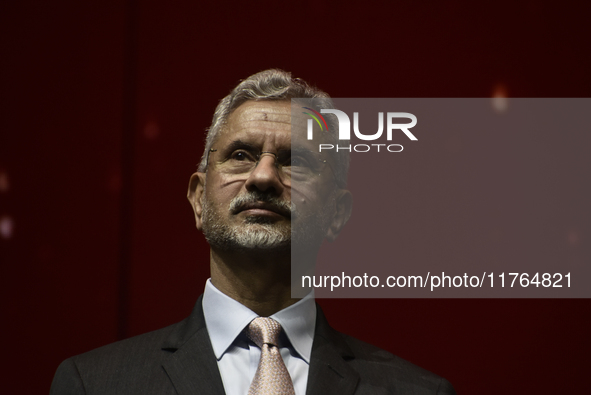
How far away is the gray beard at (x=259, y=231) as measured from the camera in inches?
64.8

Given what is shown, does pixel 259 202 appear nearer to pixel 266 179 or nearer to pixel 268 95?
pixel 266 179

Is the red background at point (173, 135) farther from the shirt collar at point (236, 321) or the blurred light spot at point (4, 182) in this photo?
the shirt collar at point (236, 321)

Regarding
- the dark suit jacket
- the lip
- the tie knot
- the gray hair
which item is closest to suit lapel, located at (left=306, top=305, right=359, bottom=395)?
the dark suit jacket

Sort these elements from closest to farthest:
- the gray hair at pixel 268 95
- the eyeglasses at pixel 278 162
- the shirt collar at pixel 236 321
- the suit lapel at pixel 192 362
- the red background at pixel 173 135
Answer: the suit lapel at pixel 192 362 → the shirt collar at pixel 236 321 → the eyeglasses at pixel 278 162 → the gray hair at pixel 268 95 → the red background at pixel 173 135

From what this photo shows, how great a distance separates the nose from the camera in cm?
166

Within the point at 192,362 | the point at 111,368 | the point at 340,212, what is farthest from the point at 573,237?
the point at 111,368

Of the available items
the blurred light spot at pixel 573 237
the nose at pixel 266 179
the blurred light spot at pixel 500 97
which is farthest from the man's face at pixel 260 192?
the blurred light spot at pixel 573 237

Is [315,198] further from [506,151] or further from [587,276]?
[587,276]

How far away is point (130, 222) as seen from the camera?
2.21 meters

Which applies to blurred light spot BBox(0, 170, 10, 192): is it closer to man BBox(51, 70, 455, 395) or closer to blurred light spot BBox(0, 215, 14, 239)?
blurred light spot BBox(0, 215, 14, 239)

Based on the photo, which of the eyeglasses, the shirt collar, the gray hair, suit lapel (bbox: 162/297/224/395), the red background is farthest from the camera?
the red background

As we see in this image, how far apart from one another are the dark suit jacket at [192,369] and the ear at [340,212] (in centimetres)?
26

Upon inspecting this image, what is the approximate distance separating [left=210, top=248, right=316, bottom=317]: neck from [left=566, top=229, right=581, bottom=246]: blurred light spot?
1.02m

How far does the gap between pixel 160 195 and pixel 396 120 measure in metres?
0.84
